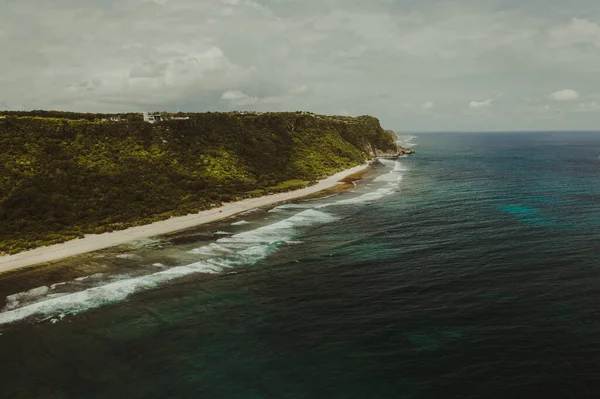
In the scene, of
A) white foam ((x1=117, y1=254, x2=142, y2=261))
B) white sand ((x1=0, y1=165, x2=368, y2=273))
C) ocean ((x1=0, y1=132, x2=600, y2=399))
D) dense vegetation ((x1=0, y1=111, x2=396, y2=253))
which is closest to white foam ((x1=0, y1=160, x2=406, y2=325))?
white foam ((x1=117, y1=254, x2=142, y2=261))

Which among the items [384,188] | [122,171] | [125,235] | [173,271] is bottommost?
[173,271]

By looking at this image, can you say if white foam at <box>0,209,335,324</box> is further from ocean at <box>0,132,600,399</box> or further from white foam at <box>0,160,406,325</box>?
ocean at <box>0,132,600,399</box>

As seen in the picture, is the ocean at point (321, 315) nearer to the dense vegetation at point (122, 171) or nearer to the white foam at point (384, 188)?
the dense vegetation at point (122, 171)

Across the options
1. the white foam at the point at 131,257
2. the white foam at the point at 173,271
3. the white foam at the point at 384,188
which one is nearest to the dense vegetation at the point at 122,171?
the white foam at the point at 131,257

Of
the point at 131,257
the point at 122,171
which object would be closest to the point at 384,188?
the point at 122,171

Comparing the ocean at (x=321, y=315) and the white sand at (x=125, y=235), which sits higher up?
the white sand at (x=125, y=235)

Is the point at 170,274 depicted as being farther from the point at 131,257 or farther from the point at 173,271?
the point at 131,257
